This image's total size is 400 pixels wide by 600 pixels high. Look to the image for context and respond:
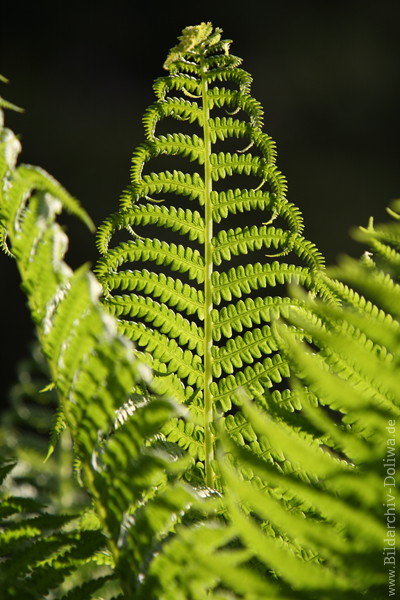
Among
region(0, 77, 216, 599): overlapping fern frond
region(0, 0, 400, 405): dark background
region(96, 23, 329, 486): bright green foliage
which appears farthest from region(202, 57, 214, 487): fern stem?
region(0, 0, 400, 405): dark background

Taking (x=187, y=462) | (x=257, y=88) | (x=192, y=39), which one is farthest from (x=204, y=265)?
(x=257, y=88)

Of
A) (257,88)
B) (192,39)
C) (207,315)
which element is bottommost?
(207,315)

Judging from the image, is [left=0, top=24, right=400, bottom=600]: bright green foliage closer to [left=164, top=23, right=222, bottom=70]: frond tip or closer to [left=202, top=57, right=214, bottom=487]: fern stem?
[left=202, top=57, right=214, bottom=487]: fern stem

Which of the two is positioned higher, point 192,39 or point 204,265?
point 192,39

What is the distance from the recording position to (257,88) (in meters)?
4.16

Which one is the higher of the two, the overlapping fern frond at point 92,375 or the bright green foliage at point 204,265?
the bright green foliage at point 204,265

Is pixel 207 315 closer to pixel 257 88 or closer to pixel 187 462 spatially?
pixel 187 462

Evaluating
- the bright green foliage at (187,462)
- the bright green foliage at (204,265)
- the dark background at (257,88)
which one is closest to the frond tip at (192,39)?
the bright green foliage at (204,265)

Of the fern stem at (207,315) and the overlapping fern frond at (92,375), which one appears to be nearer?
the overlapping fern frond at (92,375)

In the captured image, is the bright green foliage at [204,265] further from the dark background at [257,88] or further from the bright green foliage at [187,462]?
the dark background at [257,88]

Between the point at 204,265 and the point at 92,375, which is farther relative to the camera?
the point at 204,265

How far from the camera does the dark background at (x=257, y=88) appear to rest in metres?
4.01

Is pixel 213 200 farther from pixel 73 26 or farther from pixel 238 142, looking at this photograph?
pixel 73 26

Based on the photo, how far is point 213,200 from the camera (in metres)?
0.59
